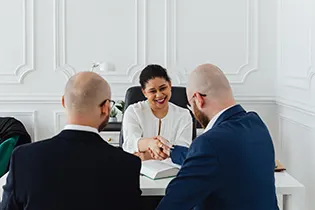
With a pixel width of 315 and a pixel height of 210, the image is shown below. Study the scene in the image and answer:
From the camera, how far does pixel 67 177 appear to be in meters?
1.47

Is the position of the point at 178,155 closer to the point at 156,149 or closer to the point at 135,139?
the point at 156,149

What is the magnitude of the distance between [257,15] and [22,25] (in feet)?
6.77

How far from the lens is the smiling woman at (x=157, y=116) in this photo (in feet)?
9.09

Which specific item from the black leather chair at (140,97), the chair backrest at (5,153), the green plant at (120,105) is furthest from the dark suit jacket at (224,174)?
the green plant at (120,105)

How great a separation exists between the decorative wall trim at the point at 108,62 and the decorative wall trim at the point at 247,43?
201 millimetres

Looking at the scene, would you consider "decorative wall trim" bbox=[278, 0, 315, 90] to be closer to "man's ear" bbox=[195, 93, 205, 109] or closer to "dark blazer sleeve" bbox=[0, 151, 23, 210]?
"man's ear" bbox=[195, 93, 205, 109]

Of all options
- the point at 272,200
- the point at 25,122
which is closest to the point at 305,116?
the point at 272,200

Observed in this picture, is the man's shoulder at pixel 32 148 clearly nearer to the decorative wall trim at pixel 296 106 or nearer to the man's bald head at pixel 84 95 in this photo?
the man's bald head at pixel 84 95

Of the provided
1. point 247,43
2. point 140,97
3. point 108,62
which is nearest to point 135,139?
point 140,97

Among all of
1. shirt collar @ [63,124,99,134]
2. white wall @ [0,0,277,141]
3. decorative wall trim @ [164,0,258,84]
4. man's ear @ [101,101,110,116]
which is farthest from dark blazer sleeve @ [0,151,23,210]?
decorative wall trim @ [164,0,258,84]

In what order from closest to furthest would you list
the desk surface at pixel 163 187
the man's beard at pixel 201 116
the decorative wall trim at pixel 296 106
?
the man's beard at pixel 201 116 → the desk surface at pixel 163 187 → the decorative wall trim at pixel 296 106

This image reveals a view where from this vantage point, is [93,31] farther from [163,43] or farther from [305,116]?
[305,116]

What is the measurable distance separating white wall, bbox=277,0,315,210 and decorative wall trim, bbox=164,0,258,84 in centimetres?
21

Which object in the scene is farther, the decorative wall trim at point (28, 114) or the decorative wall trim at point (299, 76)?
the decorative wall trim at point (28, 114)
